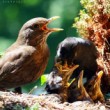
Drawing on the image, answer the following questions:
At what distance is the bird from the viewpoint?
18.9 ft

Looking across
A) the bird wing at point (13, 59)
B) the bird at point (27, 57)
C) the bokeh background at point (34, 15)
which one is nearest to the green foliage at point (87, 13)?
the bird at point (27, 57)

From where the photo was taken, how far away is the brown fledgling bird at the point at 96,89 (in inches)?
219

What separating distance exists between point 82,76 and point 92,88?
0.44 feet

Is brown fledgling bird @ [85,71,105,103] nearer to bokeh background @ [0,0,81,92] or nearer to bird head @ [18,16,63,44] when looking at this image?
bird head @ [18,16,63,44]

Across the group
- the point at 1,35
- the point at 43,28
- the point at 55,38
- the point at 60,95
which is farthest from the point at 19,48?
the point at 1,35

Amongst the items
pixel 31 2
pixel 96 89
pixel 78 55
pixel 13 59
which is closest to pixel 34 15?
pixel 31 2

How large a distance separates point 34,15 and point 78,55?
15.6ft

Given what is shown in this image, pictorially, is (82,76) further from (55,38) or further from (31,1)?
(31,1)

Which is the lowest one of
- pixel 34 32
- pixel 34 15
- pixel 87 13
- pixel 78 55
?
pixel 78 55

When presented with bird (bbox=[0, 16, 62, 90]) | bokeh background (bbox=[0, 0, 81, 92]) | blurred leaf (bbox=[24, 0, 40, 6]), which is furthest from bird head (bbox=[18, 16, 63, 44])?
blurred leaf (bbox=[24, 0, 40, 6])

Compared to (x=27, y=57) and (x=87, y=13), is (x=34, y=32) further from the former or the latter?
(x=87, y=13)

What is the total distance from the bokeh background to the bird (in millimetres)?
3292

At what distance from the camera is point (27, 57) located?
5777 millimetres

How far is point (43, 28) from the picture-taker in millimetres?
5875
